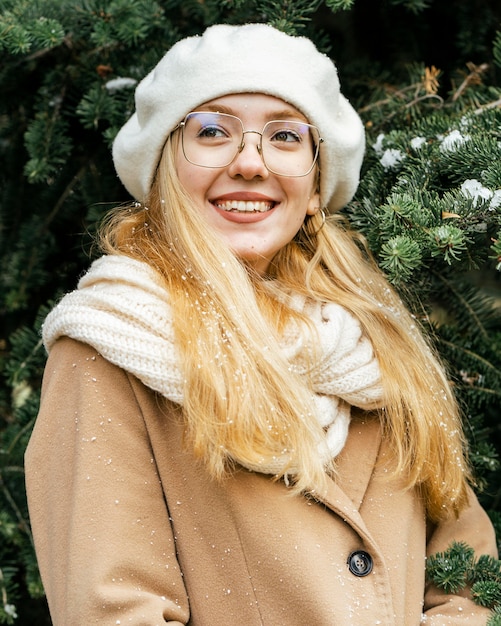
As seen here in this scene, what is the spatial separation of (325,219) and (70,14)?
748 mm

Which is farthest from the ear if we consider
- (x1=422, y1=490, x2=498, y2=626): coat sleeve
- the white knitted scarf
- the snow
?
(x1=422, y1=490, x2=498, y2=626): coat sleeve

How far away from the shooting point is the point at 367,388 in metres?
1.62

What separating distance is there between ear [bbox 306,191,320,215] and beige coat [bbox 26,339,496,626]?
60 centimetres

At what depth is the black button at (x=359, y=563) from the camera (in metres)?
1.50

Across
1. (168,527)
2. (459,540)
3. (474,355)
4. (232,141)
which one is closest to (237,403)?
(168,527)

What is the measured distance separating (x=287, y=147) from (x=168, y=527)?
78 centimetres

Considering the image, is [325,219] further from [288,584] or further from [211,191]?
[288,584]

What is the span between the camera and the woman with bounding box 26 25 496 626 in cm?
141

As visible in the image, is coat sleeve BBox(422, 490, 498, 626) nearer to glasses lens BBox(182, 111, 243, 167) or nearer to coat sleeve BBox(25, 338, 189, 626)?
coat sleeve BBox(25, 338, 189, 626)

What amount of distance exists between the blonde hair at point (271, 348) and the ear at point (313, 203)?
0.13 feet

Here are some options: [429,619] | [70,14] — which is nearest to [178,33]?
[70,14]

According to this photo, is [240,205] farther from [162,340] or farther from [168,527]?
[168,527]

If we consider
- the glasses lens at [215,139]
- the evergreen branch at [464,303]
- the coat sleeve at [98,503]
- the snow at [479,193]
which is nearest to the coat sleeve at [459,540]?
the evergreen branch at [464,303]

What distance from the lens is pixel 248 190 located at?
163 cm
